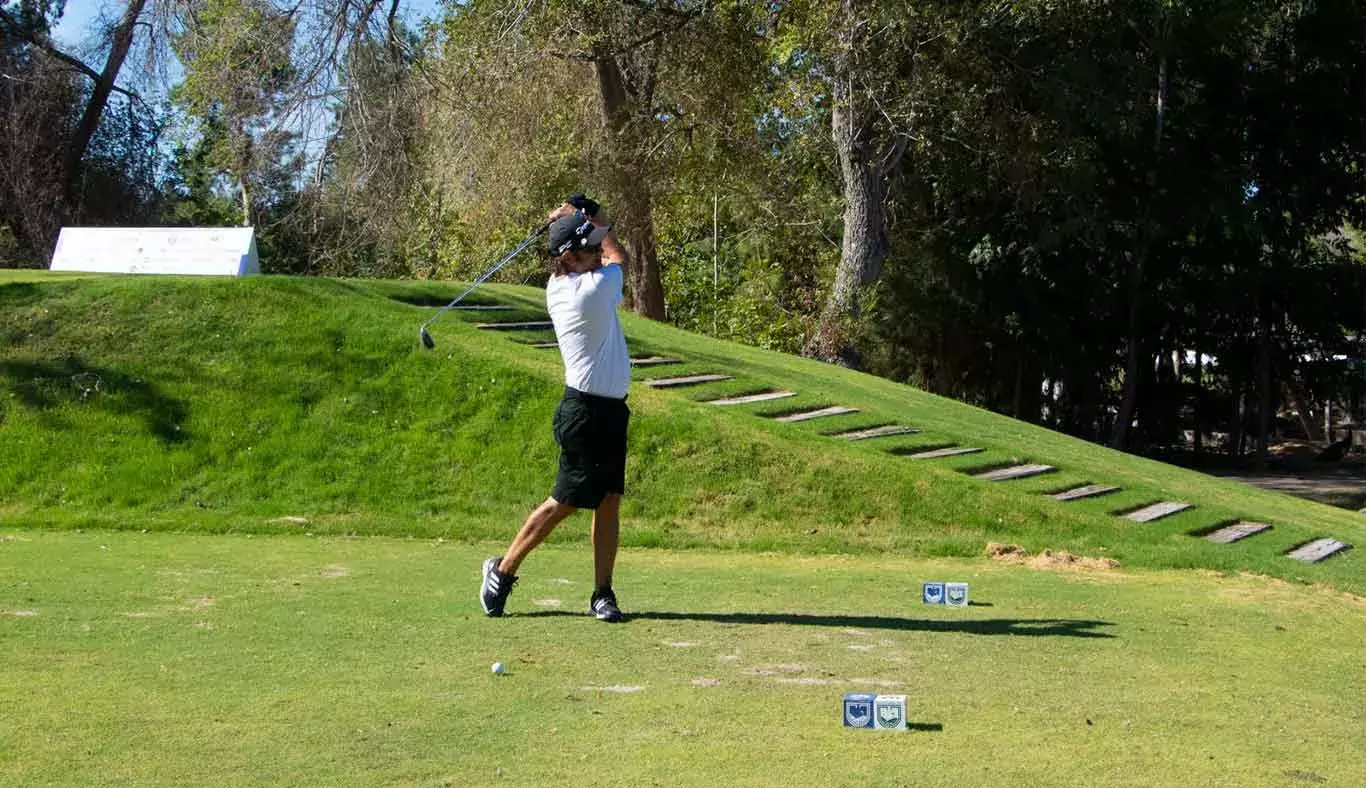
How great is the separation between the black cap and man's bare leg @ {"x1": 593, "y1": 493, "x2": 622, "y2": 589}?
141cm

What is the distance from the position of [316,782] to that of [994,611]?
210 inches

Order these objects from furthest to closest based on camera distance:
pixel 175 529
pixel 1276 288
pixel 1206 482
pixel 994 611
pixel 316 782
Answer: pixel 1276 288 < pixel 1206 482 < pixel 175 529 < pixel 994 611 < pixel 316 782

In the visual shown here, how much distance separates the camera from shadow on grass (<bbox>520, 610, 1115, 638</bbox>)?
827 centimetres

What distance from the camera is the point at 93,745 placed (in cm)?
518

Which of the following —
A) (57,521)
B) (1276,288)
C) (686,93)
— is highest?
(686,93)

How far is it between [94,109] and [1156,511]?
31.5 meters

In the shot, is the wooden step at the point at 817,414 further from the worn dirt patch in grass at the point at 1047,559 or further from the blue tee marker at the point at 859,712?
the blue tee marker at the point at 859,712

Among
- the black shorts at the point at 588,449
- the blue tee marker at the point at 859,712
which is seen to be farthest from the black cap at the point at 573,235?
the blue tee marker at the point at 859,712

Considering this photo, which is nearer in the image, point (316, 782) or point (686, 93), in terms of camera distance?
point (316, 782)

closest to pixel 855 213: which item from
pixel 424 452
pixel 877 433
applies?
pixel 877 433

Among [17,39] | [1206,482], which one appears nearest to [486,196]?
[1206,482]

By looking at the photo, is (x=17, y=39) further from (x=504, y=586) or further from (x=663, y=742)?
(x=663, y=742)

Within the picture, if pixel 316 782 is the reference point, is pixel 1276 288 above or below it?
above

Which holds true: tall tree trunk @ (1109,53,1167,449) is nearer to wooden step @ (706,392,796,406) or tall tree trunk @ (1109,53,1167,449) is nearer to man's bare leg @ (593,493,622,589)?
wooden step @ (706,392,796,406)
